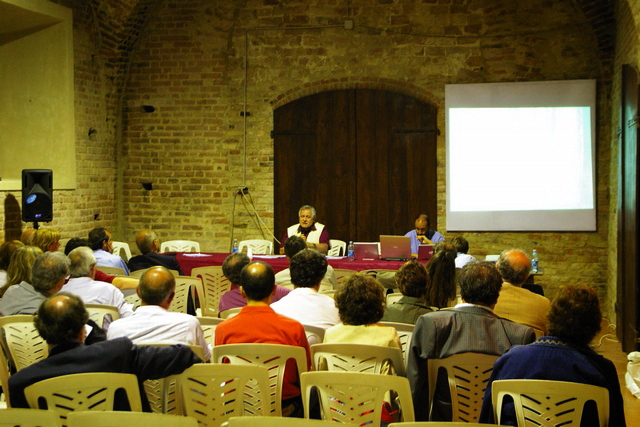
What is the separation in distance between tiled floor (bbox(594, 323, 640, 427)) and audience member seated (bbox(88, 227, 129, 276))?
4425 mm

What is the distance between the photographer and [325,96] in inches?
394

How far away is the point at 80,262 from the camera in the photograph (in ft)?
16.0

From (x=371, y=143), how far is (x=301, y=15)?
2.10m

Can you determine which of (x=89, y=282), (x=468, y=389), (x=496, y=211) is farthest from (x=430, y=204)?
(x=468, y=389)

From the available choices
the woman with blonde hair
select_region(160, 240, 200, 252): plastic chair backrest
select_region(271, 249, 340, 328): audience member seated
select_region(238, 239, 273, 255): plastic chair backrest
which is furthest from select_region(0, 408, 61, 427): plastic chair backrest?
select_region(160, 240, 200, 252): plastic chair backrest

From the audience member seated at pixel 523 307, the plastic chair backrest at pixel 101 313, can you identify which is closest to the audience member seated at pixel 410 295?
the audience member seated at pixel 523 307

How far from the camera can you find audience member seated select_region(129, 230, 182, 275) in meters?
6.66

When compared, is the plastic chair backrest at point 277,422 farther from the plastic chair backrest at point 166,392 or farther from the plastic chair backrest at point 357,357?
the plastic chair backrest at point 357,357

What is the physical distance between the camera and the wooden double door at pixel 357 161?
977cm

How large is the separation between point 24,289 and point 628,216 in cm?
569

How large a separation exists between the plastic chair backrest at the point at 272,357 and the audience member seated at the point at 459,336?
595 millimetres

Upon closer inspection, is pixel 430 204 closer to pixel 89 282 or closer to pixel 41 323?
pixel 89 282

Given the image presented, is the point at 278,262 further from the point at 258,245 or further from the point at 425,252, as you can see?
the point at 258,245

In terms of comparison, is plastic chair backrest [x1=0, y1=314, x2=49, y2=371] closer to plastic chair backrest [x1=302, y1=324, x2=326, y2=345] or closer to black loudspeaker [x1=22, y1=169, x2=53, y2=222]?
plastic chair backrest [x1=302, y1=324, x2=326, y2=345]
